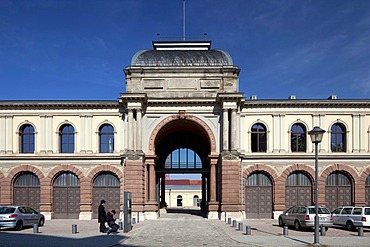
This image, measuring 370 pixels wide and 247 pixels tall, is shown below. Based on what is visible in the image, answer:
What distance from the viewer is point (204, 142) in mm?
41000

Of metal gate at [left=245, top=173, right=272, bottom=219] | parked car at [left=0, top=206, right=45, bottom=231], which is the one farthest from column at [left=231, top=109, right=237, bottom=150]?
parked car at [left=0, top=206, right=45, bottom=231]

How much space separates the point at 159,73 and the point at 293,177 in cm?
1471

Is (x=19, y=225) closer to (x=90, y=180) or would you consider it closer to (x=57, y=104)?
(x=90, y=180)

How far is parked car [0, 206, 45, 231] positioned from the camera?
23.1 meters

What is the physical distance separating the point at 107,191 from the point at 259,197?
518 inches

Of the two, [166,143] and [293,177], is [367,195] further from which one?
[166,143]

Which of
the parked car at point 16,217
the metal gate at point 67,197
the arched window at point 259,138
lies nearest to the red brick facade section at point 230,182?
the arched window at point 259,138

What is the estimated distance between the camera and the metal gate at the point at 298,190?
3388cm

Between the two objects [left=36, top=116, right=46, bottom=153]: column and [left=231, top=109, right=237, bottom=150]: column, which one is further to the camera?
[left=36, top=116, right=46, bottom=153]: column

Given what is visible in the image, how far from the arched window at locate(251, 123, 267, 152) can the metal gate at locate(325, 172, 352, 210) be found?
20.3 ft

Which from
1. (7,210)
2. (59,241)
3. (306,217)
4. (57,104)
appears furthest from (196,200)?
(59,241)

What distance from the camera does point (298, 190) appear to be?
111 feet

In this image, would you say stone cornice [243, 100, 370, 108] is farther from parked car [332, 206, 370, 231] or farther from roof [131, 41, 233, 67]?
parked car [332, 206, 370, 231]

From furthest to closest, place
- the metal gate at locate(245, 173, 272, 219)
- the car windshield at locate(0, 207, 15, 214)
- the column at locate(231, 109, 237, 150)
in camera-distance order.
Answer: the metal gate at locate(245, 173, 272, 219), the column at locate(231, 109, 237, 150), the car windshield at locate(0, 207, 15, 214)
